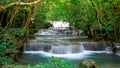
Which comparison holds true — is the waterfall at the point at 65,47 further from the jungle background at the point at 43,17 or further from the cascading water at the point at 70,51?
the jungle background at the point at 43,17

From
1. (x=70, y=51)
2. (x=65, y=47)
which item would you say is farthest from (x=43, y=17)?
(x=70, y=51)

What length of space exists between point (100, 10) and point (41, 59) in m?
4.28

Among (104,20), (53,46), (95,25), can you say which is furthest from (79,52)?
(104,20)

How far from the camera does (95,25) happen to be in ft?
51.2

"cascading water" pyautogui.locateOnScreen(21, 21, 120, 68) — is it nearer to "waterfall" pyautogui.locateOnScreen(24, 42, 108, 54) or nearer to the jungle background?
"waterfall" pyautogui.locateOnScreen(24, 42, 108, 54)

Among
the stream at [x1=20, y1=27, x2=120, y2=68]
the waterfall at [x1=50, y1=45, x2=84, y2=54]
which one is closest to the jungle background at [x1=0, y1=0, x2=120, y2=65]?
the stream at [x1=20, y1=27, x2=120, y2=68]

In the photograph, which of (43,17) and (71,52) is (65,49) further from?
(43,17)

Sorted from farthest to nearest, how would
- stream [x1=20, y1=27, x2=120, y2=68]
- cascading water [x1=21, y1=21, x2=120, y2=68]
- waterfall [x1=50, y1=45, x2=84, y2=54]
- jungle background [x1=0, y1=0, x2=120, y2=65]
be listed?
waterfall [x1=50, y1=45, x2=84, y2=54] < cascading water [x1=21, y1=21, x2=120, y2=68] < stream [x1=20, y1=27, x2=120, y2=68] < jungle background [x1=0, y1=0, x2=120, y2=65]

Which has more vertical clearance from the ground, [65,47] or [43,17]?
[43,17]

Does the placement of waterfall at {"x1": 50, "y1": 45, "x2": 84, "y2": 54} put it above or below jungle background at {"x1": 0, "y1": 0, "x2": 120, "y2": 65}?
below

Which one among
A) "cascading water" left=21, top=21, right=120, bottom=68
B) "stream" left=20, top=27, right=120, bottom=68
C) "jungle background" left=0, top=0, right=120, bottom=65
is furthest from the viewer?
"cascading water" left=21, top=21, right=120, bottom=68

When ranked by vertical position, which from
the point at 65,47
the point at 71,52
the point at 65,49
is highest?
the point at 65,47

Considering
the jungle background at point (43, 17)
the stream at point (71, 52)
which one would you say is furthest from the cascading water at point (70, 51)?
the jungle background at point (43, 17)

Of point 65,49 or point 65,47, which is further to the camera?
point 65,47
